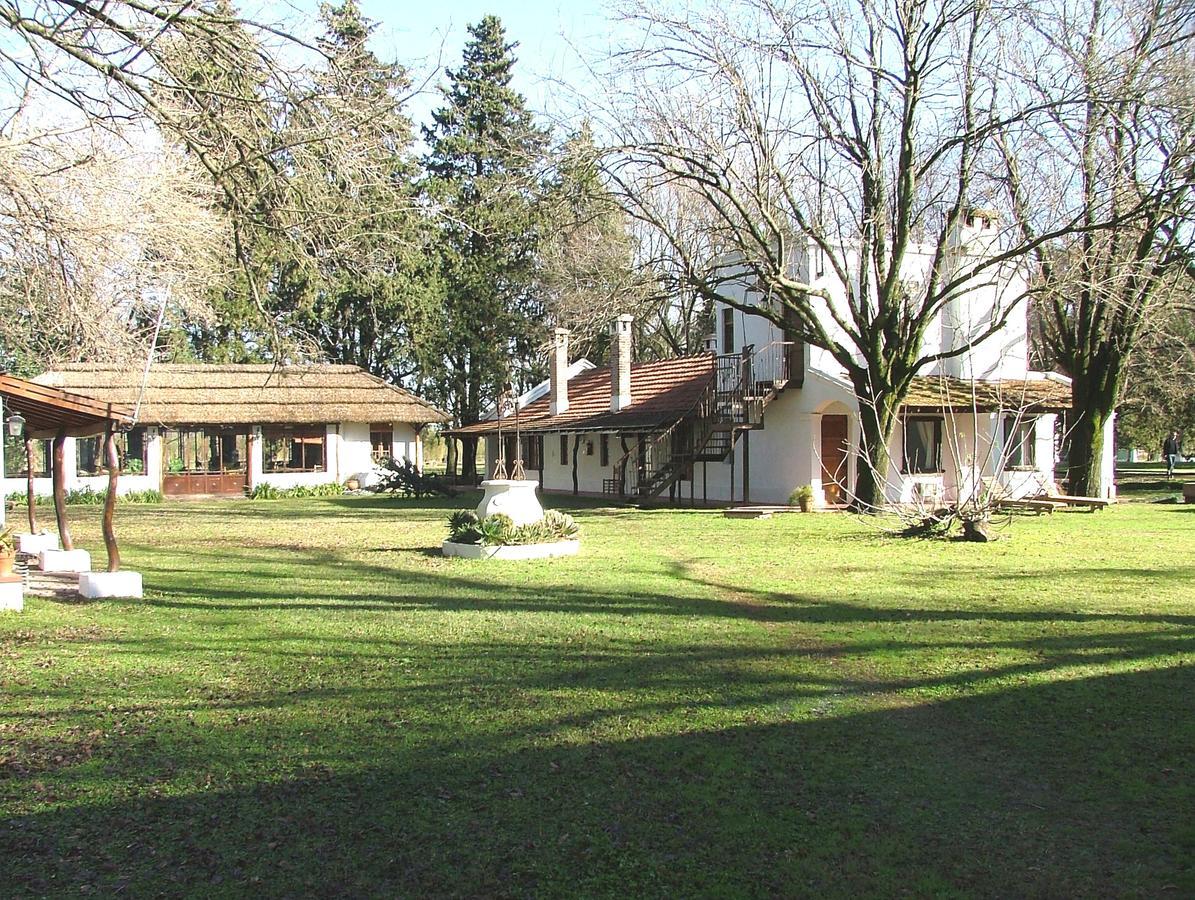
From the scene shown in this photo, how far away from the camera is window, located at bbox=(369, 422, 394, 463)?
135 feet

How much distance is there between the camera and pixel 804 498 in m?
27.0

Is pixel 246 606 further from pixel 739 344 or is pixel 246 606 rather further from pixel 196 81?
pixel 739 344

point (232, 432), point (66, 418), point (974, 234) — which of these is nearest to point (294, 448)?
point (232, 432)

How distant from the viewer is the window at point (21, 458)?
36.9m

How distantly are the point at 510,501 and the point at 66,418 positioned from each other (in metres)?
6.61

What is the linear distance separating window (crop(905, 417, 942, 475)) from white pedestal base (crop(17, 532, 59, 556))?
21548 mm

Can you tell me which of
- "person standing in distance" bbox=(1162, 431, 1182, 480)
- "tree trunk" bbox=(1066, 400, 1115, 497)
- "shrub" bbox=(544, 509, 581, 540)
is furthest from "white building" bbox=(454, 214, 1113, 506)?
"shrub" bbox=(544, 509, 581, 540)

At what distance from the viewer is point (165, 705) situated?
294 inches

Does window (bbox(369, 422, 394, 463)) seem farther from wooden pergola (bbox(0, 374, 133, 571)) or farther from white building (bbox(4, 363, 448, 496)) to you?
wooden pergola (bbox(0, 374, 133, 571))

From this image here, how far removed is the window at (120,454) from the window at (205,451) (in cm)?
95

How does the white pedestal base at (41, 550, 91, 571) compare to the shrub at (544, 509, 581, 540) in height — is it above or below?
below

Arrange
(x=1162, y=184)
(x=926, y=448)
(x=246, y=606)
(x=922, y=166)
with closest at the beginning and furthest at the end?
(x=246, y=606) < (x=1162, y=184) < (x=922, y=166) < (x=926, y=448)

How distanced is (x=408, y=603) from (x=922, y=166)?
15739 mm

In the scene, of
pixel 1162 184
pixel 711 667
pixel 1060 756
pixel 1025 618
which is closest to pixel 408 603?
pixel 711 667
